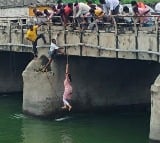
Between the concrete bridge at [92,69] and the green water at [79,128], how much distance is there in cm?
84

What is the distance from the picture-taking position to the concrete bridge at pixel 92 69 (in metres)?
24.0

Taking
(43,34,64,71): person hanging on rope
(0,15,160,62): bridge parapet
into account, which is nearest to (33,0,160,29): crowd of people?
(0,15,160,62): bridge parapet

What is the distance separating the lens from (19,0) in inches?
2264

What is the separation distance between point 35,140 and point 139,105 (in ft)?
28.1

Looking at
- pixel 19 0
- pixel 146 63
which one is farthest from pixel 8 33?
pixel 19 0

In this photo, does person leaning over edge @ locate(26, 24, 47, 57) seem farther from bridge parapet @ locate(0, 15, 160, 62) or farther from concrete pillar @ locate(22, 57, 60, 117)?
concrete pillar @ locate(22, 57, 60, 117)

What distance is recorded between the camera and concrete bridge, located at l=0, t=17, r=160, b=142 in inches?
943

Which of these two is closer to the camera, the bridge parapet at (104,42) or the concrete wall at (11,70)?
the bridge parapet at (104,42)

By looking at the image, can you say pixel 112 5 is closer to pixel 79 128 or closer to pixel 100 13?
pixel 100 13

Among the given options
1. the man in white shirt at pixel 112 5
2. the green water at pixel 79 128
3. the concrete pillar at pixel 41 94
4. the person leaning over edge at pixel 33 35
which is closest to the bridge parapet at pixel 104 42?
the person leaning over edge at pixel 33 35

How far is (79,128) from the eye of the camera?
26688 mm

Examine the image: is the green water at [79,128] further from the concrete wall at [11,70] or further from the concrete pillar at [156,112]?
the concrete wall at [11,70]

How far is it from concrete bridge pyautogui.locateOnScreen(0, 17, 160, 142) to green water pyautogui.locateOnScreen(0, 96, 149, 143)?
840 millimetres

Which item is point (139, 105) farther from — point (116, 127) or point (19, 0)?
point (19, 0)
